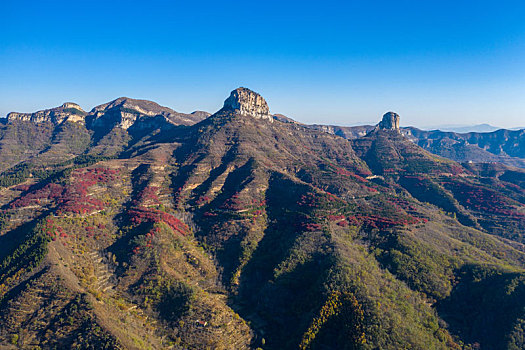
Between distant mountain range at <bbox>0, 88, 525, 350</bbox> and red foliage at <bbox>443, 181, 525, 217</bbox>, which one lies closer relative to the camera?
distant mountain range at <bbox>0, 88, 525, 350</bbox>

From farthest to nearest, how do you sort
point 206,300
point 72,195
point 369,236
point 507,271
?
point 72,195, point 369,236, point 507,271, point 206,300

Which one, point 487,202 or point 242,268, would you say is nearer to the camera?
point 242,268

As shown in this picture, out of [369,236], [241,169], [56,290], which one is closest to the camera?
[56,290]

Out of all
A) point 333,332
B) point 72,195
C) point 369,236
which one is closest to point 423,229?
point 369,236

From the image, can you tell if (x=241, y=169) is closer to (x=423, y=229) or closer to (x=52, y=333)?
(x=423, y=229)

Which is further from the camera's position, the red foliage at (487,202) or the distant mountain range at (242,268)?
the red foliage at (487,202)

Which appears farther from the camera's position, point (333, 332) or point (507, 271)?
point (507, 271)

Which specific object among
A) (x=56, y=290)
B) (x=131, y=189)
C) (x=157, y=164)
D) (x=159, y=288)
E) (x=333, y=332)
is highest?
(x=157, y=164)

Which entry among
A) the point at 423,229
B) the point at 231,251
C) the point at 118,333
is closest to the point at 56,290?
the point at 118,333

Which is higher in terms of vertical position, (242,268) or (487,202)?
(487,202)

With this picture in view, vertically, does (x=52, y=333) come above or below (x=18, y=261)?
below
